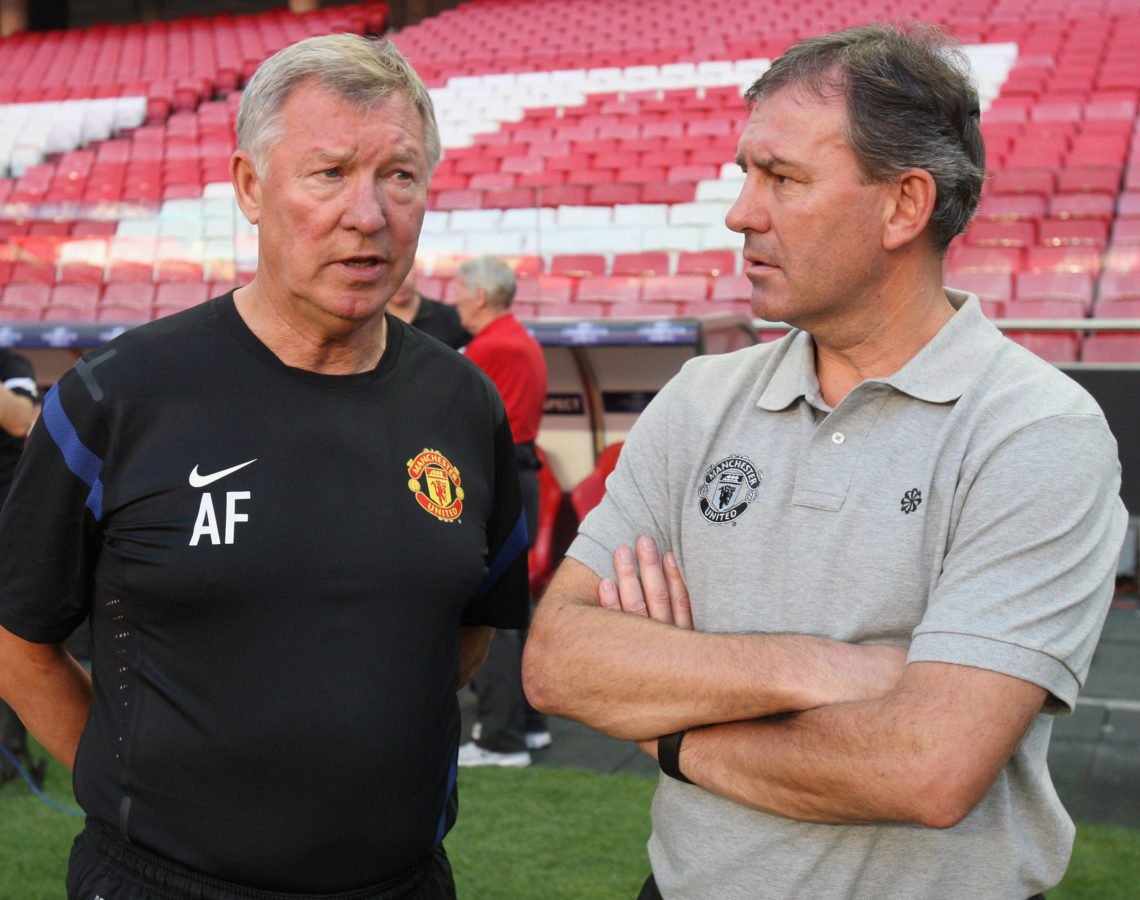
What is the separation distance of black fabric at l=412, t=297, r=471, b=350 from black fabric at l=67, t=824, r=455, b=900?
3925mm

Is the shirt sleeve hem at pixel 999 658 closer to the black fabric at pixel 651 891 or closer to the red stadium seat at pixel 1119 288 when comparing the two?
the black fabric at pixel 651 891

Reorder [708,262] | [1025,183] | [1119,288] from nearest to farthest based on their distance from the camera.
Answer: [1119,288] < [708,262] < [1025,183]

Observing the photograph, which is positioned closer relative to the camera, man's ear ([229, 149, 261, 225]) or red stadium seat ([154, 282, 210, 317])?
man's ear ([229, 149, 261, 225])

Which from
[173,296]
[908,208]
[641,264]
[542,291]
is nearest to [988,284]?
[641,264]

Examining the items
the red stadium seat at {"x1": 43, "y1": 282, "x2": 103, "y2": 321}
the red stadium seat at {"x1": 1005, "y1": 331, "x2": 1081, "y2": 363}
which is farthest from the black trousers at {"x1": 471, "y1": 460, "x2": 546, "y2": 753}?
the red stadium seat at {"x1": 43, "y1": 282, "x2": 103, "y2": 321}

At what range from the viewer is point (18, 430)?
3.84 metres

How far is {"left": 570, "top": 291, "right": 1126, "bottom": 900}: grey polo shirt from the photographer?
148 cm

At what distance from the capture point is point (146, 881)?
1.72m

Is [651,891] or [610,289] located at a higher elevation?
[651,891]

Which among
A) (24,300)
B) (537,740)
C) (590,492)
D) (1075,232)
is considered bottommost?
(537,740)

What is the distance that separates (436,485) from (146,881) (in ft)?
2.26

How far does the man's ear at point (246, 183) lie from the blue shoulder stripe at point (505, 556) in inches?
26.7

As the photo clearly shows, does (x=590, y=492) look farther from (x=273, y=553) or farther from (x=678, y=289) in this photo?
(x=273, y=553)

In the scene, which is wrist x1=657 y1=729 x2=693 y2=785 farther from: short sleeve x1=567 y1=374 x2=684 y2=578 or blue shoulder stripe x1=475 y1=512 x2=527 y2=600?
blue shoulder stripe x1=475 y1=512 x2=527 y2=600
